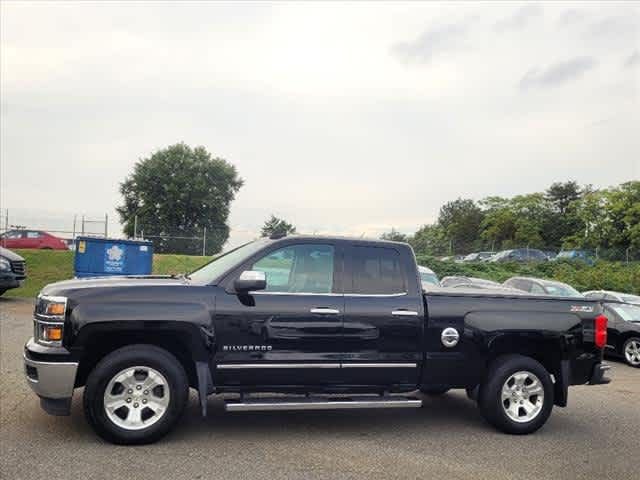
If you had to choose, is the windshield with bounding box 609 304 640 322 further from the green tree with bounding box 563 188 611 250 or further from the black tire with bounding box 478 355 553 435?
the green tree with bounding box 563 188 611 250

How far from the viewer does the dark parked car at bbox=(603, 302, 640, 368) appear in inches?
457

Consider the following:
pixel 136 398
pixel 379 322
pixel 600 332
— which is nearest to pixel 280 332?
pixel 379 322

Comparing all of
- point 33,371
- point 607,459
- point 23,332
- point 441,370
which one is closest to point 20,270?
point 23,332

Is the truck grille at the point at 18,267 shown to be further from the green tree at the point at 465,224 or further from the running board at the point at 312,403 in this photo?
the green tree at the point at 465,224

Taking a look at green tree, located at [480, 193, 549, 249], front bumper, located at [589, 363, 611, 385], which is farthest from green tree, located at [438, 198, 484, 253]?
front bumper, located at [589, 363, 611, 385]

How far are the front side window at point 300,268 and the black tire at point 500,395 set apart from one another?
1827 mm

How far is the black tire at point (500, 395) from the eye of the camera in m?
6.04

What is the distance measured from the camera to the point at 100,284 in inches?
214

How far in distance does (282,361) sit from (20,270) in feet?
44.3

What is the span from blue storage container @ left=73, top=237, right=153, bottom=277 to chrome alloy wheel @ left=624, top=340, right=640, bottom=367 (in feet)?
45.9

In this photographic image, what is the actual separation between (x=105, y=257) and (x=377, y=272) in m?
15.3

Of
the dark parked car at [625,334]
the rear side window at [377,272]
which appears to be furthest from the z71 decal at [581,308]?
the dark parked car at [625,334]

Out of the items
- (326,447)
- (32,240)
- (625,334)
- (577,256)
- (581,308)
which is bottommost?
(326,447)

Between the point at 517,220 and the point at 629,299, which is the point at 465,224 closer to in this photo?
the point at 517,220
